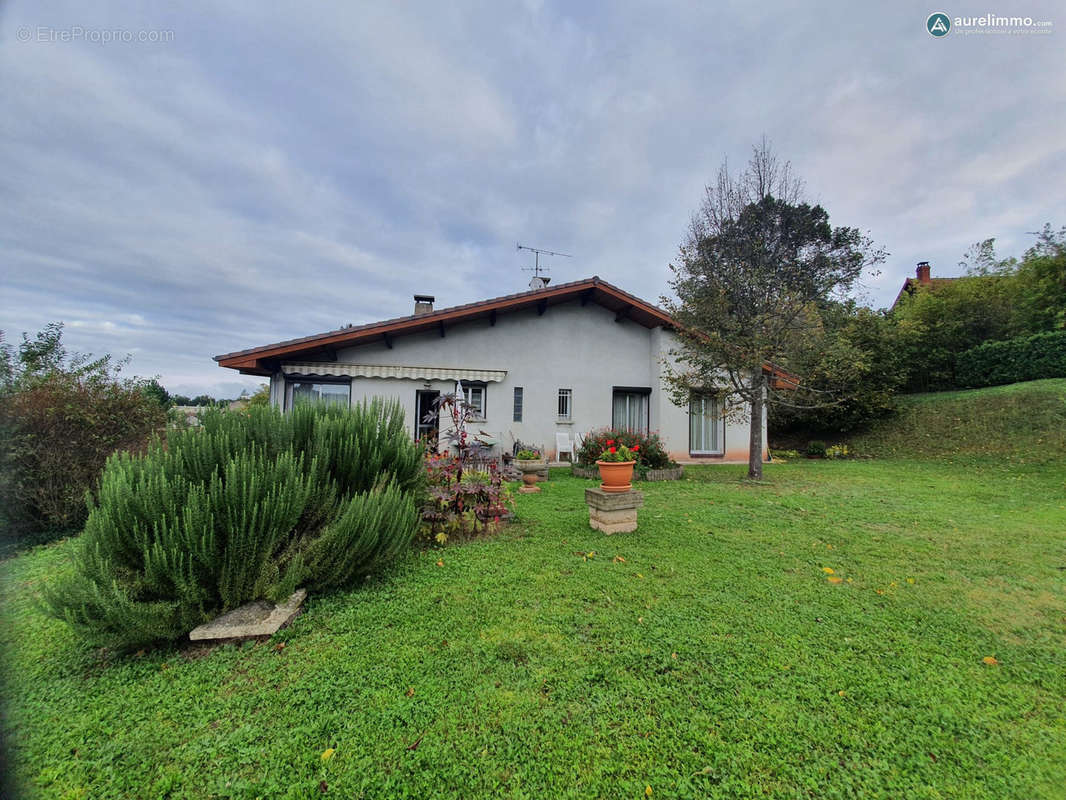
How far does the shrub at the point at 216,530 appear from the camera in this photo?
278cm

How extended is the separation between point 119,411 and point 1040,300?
32966 millimetres

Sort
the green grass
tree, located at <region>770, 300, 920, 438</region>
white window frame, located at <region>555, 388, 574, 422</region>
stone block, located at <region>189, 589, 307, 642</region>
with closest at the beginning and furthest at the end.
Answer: the green grass < stone block, located at <region>189, 589, 307, 642</region> < white window frame, located at <region>555, 388, 574, 422</region> < tree, located at <region>770, 300, 920, 438</region>

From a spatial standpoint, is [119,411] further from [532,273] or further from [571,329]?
[532,273]

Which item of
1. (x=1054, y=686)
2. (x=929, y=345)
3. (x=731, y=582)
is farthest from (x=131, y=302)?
(x=929, y=345)

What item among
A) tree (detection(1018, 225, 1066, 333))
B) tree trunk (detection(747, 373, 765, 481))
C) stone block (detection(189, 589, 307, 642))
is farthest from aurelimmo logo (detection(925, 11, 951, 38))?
tree (detection(1018, 225, 1066, 333))

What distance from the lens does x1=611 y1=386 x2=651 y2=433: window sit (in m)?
14.8

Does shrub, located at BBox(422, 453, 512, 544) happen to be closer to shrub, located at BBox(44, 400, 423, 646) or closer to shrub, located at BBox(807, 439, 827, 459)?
shrub, located at BBox(44, 400, 423, 646)

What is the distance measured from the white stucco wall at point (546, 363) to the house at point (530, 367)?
0.03 meters

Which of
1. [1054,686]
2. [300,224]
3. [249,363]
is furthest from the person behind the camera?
[300,224]

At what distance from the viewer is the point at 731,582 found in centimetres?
404

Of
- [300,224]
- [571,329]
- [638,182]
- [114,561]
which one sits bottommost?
[114,561]

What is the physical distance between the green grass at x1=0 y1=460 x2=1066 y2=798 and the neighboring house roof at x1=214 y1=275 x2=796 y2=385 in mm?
7848

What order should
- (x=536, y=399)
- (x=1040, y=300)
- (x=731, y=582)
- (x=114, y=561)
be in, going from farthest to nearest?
(x=1040, y=300), (x=536, y=399), (x=731, y=582), (x=114, y=561)

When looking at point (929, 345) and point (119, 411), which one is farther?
point (929, 345)
